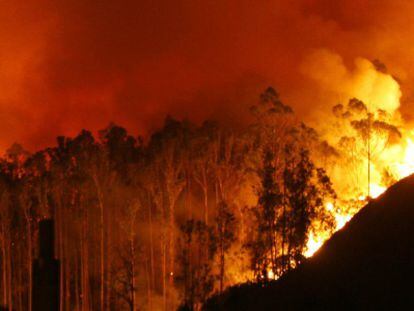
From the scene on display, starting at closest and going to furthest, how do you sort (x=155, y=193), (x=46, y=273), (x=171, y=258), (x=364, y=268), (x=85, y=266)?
(x=46, y=273) < (x=364, y=268) < (x=85, y=266) < (x=171, y=258) < (x=155, y=193)

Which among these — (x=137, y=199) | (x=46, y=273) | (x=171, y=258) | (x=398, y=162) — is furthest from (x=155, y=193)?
(x=46, y=273)

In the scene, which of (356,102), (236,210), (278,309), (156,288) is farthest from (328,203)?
(278,309)

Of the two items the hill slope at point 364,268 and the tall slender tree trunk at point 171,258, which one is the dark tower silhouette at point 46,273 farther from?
the tall slender tree trunk at point 171,258

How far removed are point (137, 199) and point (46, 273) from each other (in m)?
43.6

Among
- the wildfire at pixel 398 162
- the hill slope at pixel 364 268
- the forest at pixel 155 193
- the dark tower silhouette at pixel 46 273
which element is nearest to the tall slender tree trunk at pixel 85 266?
the forest at pixel 155 193

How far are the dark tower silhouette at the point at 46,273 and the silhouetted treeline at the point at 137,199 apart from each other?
38868mm

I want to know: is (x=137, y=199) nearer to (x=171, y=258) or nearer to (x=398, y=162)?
(x=171, y=258)

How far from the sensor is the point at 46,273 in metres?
5.85

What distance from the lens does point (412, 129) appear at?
53.6 m

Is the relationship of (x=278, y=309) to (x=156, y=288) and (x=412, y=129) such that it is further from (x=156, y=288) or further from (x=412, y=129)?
(x=412, y=129)

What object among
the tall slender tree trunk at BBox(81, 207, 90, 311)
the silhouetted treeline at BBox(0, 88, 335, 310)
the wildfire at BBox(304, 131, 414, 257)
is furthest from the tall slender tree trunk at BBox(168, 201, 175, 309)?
the wildfire at BBox(304, 131, 414, 257)

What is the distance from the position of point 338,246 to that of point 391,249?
169 inches

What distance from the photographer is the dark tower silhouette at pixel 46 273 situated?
18.9 ft

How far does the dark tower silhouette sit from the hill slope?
13.9 m
